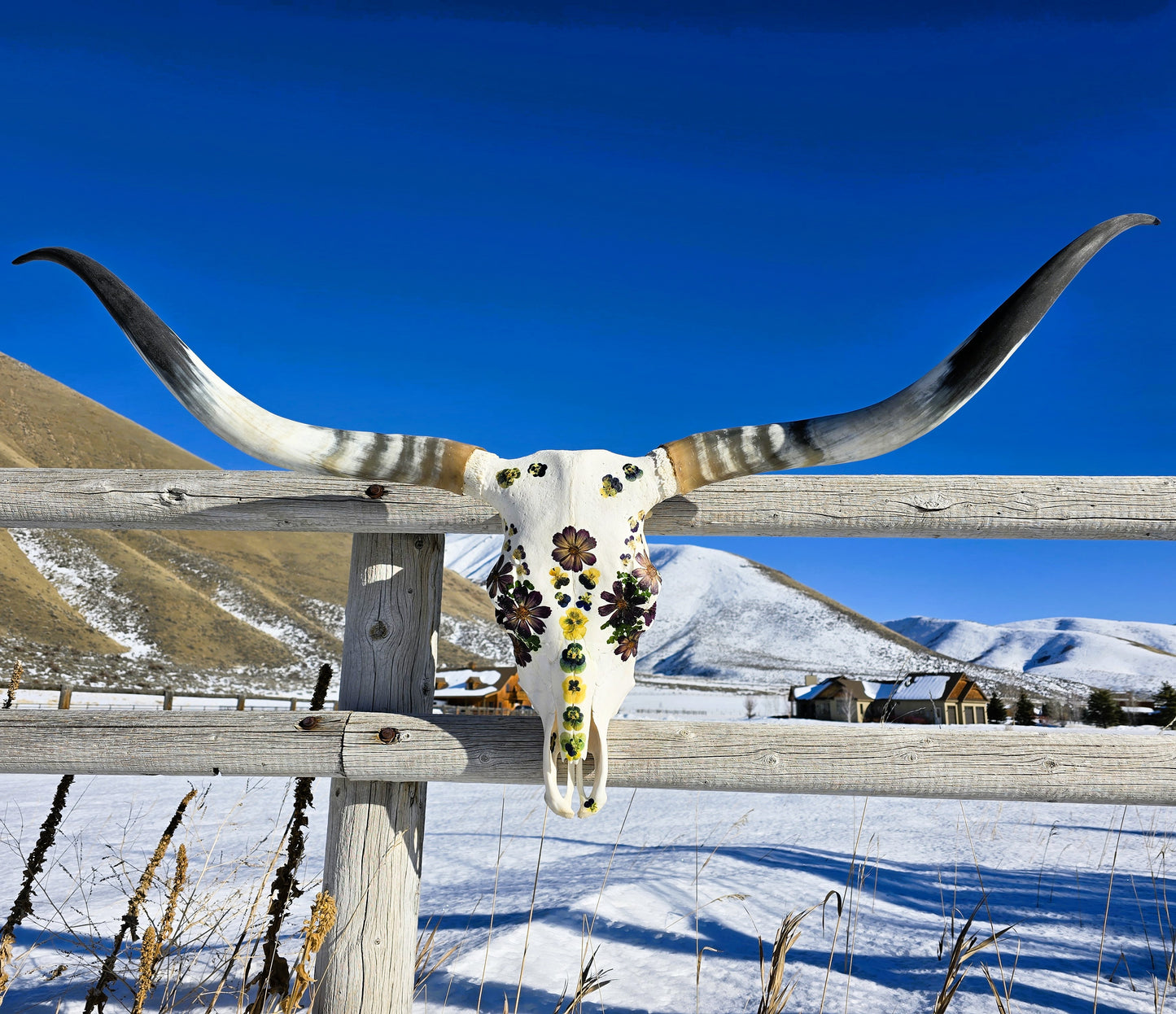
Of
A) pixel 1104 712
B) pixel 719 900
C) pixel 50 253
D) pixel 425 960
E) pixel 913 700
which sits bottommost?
pixel 913 700

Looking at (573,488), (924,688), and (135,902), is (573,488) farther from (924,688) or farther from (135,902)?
(924,688)

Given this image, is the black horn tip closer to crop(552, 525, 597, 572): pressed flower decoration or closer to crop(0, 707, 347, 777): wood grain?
crop(0, 707, 347, 777): wood grain

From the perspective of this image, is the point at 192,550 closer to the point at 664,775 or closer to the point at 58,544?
the point at 58,544

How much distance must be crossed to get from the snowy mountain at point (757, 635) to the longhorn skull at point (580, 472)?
5225cm

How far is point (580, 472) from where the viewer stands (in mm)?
2191

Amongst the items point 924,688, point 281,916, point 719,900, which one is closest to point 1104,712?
point 924,688

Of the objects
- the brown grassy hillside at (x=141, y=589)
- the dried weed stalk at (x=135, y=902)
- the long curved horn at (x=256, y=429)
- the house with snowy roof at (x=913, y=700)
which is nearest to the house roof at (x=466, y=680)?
the brown grassy hillside at (x=141, y=589)

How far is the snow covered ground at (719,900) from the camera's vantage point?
2.77 m

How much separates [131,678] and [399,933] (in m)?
46.8

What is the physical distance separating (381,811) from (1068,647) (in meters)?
128

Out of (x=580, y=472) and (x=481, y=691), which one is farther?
(x=481, y=691)

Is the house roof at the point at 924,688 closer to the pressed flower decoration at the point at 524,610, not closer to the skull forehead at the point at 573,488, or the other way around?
the skull forehead at the point at 573,488

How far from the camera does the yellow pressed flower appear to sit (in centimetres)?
203

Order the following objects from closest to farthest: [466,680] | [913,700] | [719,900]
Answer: [719,900] → [913,700] → [466,680]
